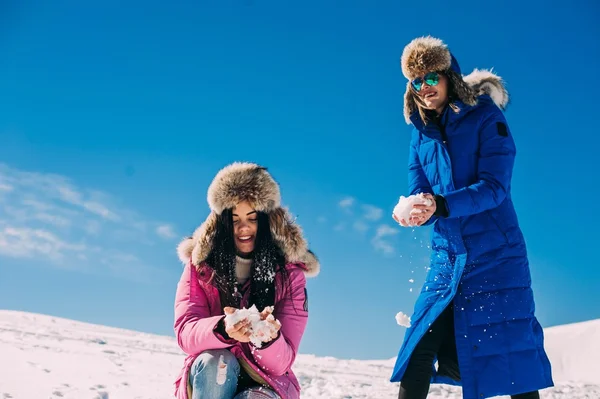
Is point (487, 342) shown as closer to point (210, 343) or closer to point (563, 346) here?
point (210, 343)

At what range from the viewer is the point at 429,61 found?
3207 millimetres

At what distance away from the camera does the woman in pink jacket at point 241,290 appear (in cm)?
266

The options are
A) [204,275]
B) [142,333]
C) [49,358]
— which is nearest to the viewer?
[204,275]

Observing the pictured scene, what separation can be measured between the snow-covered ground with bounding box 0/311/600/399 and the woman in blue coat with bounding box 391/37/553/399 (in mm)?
3892

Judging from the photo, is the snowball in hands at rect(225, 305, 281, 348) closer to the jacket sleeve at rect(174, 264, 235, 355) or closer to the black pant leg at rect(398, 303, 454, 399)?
the jacket sleeve at rect(174, 264, 235, 355)

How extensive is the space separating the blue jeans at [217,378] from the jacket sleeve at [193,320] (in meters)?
0.06

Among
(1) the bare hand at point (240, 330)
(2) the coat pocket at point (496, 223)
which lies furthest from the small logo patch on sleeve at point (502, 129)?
(1) the bare hand at point (240, 330)

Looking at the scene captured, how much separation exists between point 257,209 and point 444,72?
53.5 inches

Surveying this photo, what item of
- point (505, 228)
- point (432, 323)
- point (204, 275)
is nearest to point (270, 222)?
point (204, 275)

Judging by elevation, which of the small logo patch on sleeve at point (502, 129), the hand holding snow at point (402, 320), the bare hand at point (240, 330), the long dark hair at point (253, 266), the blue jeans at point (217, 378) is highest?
the small logo patch on sleeve at point (502, 129)

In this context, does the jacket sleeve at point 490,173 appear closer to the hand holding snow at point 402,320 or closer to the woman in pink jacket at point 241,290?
the hand holding snow at point 402,320

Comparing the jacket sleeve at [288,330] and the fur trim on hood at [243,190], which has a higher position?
the fur trim on hood at [243,190]

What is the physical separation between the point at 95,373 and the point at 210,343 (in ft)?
16.0

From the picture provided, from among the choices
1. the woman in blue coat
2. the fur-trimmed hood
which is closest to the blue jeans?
the woman in blue coat
